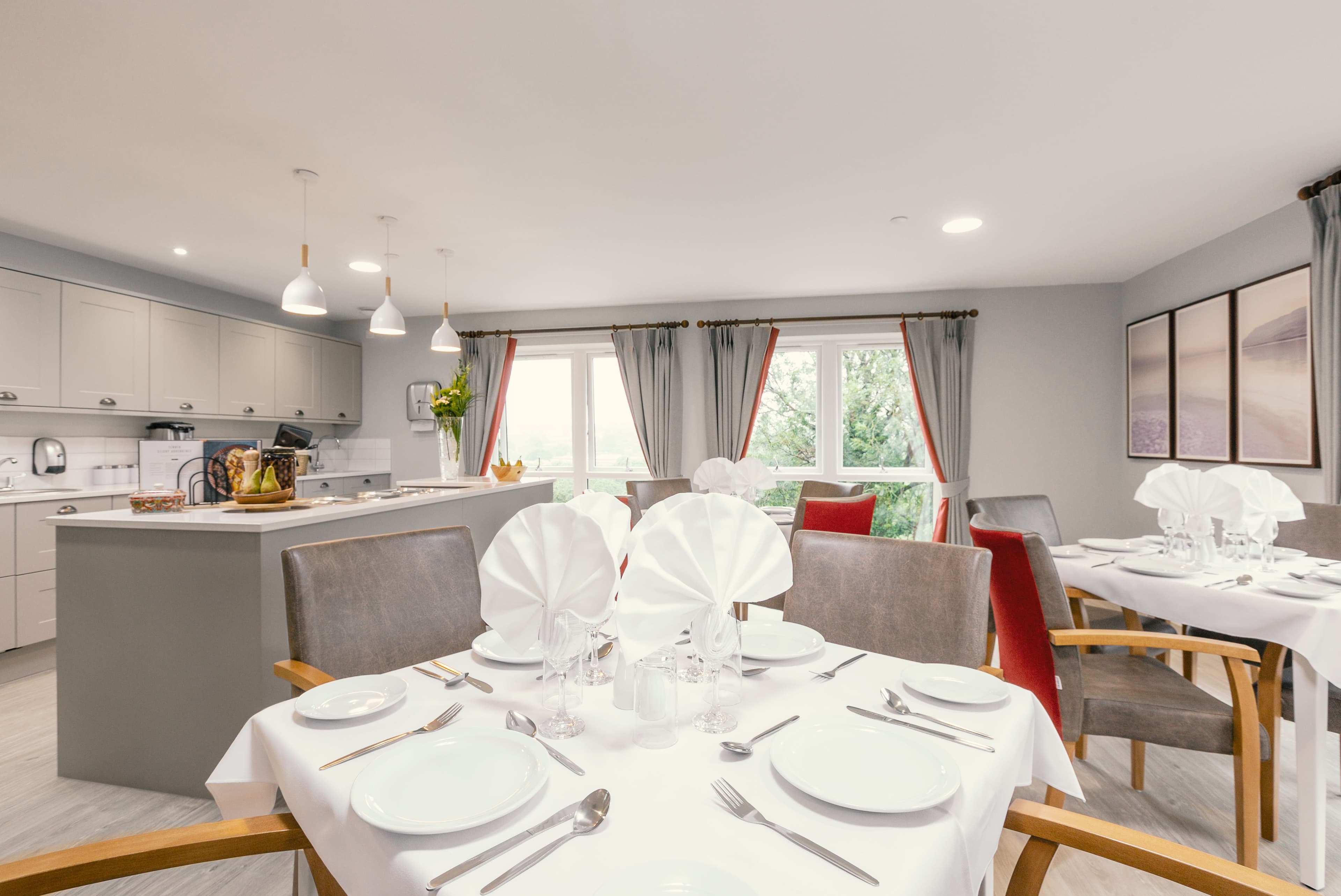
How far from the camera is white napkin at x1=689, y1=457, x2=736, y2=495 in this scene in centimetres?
337

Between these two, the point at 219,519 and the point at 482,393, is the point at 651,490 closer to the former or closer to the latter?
the point at 219,519

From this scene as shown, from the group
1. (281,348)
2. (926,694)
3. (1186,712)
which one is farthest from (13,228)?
(1186,712)

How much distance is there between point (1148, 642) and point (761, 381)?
3.64m

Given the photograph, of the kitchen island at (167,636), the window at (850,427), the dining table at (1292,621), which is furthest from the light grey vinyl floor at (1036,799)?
the window at (850,427)

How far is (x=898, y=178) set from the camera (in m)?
2.74

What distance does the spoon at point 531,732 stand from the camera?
0.76 metres

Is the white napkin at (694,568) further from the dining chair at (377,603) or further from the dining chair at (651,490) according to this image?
the dining chair at (651,490)

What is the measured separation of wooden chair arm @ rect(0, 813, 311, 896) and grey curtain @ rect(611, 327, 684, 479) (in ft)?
14.1

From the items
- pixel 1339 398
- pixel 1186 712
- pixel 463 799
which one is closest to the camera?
pixel 463 799

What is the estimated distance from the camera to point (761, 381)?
195 inches

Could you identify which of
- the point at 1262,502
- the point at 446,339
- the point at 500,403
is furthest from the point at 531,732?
the point at 500,403

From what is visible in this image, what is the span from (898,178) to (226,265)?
13.8 ft

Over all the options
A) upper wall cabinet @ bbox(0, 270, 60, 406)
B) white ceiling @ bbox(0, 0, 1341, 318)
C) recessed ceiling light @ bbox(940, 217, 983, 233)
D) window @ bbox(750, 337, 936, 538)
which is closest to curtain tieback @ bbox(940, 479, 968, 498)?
window @ bbox(750, 337, 936, 538)

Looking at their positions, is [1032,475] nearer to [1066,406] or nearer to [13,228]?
[1066,406]
